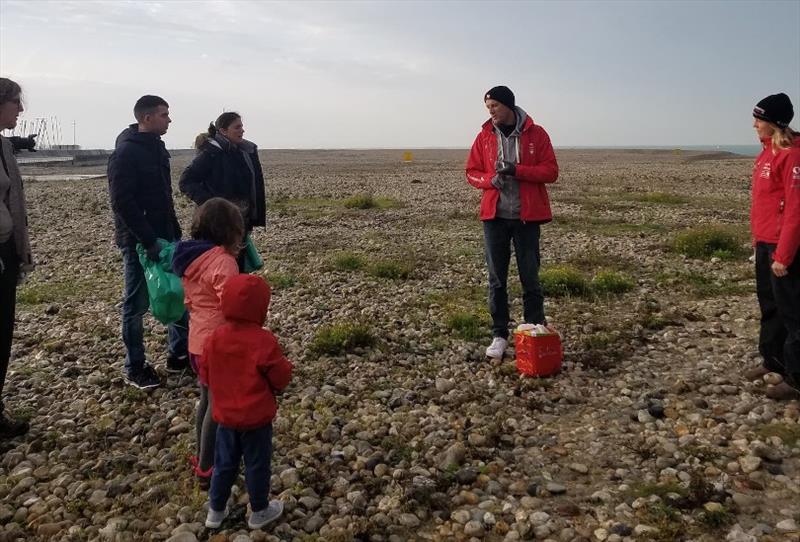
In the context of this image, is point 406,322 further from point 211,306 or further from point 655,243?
point 655,243

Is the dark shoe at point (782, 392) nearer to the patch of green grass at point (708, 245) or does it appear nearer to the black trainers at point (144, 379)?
the black trainers at point (144, 379)

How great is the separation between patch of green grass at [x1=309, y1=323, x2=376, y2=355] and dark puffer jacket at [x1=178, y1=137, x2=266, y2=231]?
1933 mm

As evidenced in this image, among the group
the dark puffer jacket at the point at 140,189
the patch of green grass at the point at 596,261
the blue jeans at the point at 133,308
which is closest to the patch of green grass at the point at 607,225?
the patch of green grass at the point at 596,261

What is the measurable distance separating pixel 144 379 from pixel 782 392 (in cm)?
Result: 647

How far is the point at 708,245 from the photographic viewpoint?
504 inches

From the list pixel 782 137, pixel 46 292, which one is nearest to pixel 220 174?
pixel 782 137

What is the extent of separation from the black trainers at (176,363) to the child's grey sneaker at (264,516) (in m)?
3.26

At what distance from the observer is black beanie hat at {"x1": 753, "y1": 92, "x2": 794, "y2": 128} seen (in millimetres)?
5453

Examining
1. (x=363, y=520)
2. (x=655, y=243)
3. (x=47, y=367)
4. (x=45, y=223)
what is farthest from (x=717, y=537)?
(x=45, y=223)

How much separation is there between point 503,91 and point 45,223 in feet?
65.9

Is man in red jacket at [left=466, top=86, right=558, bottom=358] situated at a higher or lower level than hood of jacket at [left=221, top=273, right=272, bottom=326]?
higher

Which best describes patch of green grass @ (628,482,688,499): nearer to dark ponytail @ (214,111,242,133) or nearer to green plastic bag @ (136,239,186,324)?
green plastic bag @ (136,239,186,324)

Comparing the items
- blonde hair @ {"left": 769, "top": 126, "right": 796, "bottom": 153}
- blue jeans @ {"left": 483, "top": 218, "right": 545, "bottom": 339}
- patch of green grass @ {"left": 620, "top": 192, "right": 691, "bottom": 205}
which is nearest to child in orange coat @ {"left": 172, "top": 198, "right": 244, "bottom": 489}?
blue jeans @ {"left": 483, "top": 218, "right": 545, "bottom": 339}

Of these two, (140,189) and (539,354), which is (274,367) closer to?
(140,189)
